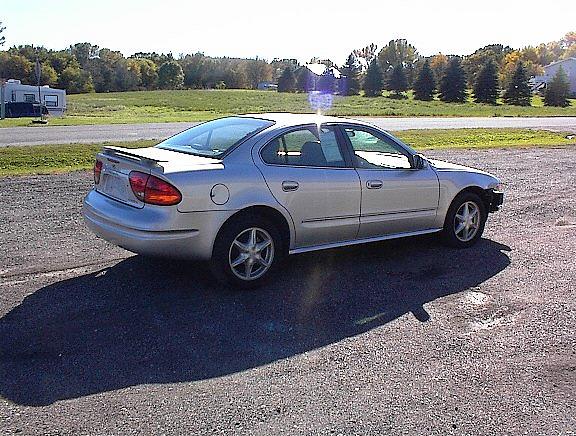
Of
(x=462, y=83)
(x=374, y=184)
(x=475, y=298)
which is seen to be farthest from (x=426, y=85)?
(x=475, y=298)

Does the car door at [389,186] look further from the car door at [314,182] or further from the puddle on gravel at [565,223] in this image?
the puddle on gravel at [565,223]

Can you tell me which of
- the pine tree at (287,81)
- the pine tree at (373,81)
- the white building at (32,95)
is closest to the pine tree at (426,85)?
the pine tree at (373,81)

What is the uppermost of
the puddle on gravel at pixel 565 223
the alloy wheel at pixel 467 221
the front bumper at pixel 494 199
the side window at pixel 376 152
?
the side window at pixel 376 152

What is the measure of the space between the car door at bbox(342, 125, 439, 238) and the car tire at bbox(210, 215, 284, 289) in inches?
42.5

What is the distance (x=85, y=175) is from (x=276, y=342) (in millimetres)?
8379

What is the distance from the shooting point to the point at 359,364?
4.27 m

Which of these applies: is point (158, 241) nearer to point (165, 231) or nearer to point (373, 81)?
point (165, 231)

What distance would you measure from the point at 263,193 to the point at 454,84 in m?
78.9

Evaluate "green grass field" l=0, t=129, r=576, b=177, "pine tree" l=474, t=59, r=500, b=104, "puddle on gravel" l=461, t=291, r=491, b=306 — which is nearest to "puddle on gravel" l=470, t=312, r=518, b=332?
"puddle on gravel" l=461, t=291, r=491, b=306

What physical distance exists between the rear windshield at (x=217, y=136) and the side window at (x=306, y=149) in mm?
243

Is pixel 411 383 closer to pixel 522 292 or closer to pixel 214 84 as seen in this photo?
pixel 522 292

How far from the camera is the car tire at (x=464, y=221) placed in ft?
23.5

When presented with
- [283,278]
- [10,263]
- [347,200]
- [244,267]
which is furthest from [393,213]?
[10,263]

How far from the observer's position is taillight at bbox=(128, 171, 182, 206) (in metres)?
5.21
